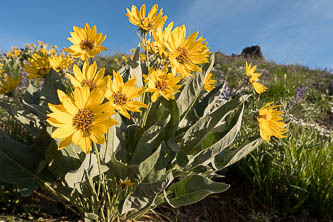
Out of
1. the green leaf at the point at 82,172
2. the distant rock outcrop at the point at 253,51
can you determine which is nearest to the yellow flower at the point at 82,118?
the green leaf at the point at 82,172

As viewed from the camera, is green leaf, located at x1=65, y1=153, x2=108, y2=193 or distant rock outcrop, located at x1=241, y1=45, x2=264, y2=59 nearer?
green leaf, located at x1=65, y1=153, x2=108, y2=193

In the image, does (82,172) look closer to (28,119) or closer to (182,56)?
(28,119)

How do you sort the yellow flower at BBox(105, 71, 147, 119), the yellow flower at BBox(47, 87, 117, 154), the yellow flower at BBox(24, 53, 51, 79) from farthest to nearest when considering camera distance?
the yellow flower at BBox(24, 53, 51, 79) < the yellow flower at BBox(105, 71, 147, 119) < the yellow flower at BBox(47, 87, 117, 154)

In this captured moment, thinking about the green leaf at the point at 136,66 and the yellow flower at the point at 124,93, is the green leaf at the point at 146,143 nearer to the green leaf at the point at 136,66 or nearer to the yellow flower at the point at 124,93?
the yellow flower at the point at 124,93

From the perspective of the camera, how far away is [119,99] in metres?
1.07

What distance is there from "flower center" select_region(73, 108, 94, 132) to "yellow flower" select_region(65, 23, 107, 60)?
427mm

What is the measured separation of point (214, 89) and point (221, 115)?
32cm

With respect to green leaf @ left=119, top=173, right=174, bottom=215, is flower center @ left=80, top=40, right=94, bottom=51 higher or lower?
higher

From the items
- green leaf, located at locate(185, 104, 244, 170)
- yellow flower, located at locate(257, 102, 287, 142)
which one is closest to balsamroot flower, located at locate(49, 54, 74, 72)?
green leaf, located at locate(185, 104, 244, 170)

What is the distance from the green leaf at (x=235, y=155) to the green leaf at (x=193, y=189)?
0.20 metres

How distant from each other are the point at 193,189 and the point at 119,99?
669 millimetres

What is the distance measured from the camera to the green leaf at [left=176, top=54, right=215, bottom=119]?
4.76ft

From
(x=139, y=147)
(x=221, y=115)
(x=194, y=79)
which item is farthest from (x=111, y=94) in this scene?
(x=221, y=115)

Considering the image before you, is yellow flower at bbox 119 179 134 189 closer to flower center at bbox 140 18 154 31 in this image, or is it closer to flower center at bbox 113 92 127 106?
flower center at bbox 113 92 127 106
